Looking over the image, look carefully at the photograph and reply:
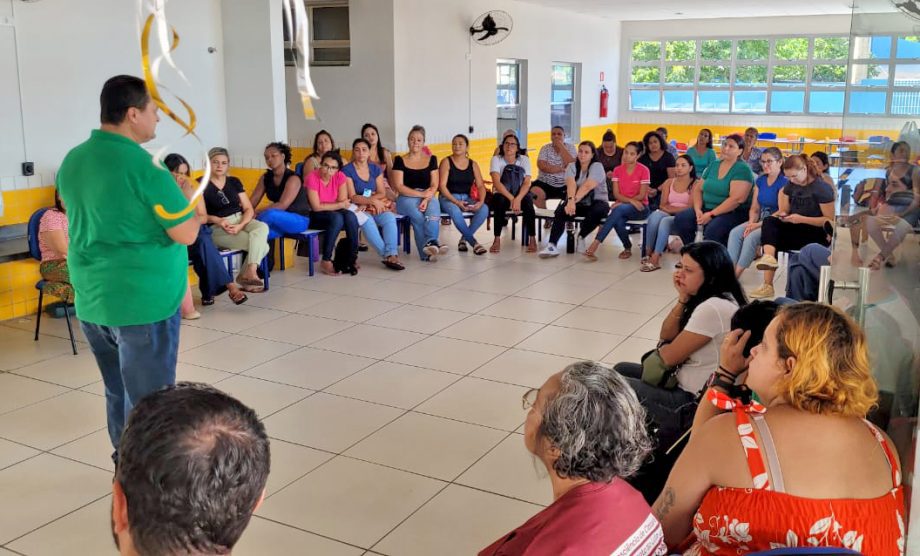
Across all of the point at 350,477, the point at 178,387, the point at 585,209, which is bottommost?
the point at 350,477

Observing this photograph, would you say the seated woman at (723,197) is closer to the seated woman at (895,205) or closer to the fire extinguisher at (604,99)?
the seated woman at (895,205)

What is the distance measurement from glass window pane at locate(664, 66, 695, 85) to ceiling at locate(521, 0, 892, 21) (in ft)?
3.59

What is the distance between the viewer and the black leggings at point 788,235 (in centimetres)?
659

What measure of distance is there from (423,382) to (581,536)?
115 inches

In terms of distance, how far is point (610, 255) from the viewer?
8250mm

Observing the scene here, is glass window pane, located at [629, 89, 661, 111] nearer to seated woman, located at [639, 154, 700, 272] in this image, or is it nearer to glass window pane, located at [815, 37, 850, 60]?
glass window pane, located at [815, 37, 850, 60]

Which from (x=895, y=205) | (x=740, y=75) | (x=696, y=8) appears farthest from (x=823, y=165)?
(x=740, y=75)

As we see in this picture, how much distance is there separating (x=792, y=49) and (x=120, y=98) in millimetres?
14455

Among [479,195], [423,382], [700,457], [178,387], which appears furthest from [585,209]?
[178,387]

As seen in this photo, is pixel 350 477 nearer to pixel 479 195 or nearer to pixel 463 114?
pixel 479 195

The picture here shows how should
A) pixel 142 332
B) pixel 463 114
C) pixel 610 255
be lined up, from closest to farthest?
pixel 142 332
pixel 610 255
pixel 463 114

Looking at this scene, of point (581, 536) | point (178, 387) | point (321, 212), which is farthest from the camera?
point (321, 212)

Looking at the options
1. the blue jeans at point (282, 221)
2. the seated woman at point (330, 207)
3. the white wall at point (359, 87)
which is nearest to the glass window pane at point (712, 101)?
the white wall at point (359, 87)

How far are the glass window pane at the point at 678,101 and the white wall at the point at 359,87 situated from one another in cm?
834
